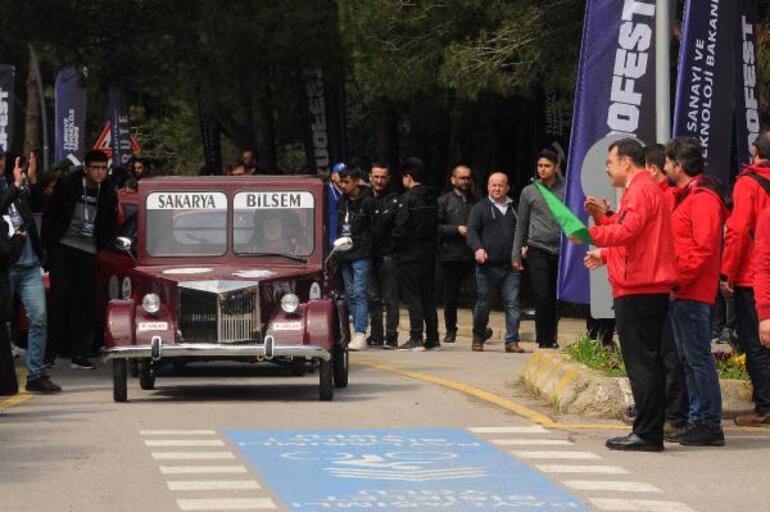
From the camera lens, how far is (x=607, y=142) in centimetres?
1703

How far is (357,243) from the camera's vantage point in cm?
2205

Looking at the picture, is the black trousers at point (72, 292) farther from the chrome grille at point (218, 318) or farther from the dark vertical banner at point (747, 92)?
the dark vertical banner at point (747, 92)

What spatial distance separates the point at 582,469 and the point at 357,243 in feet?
34.5

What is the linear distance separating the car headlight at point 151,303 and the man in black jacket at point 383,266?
6.68 metres

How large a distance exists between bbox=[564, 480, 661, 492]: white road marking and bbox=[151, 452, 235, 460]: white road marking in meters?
2.23

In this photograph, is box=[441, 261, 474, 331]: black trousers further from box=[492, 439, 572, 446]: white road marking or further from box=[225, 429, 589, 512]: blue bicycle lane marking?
box=[492, 439, 572, 446]: white road marking

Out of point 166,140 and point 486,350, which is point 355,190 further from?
point 166,140

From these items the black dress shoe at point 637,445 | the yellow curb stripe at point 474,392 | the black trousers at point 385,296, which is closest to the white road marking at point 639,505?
the black dress shoe at point 637,445

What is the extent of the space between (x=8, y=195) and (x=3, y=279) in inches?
27.0

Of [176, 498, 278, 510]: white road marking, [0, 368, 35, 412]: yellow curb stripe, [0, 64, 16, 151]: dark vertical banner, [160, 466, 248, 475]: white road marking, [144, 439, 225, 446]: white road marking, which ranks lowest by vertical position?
[176, 498, 278, 510]: white road marking

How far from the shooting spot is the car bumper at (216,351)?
15.3 metres

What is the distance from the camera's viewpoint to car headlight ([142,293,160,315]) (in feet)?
51.6

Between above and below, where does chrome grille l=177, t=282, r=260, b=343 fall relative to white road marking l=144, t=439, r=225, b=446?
above

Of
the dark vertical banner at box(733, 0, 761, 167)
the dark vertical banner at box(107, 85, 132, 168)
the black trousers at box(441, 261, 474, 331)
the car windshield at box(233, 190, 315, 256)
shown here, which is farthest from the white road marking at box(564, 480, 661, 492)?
the dark vertical banner at box(107, 85, 132, 168)
